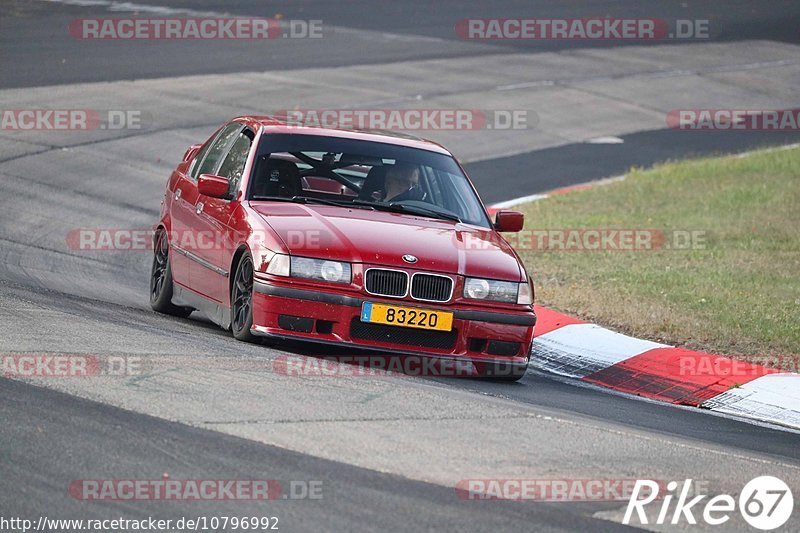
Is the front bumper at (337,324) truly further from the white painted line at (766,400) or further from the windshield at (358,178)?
the white painted line at (766,400)

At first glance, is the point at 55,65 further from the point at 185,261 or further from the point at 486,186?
the point at 185,261

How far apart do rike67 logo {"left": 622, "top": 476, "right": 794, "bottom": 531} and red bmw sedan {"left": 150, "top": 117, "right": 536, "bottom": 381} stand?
8.85 feet

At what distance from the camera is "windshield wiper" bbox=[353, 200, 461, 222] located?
30.6 feet

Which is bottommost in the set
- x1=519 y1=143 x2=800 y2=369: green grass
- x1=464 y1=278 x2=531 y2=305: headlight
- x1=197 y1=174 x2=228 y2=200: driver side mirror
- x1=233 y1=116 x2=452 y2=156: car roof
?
x1=519 y1=143 x2=800 y2=369: green grass

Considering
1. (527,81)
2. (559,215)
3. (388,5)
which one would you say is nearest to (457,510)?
(559,215)

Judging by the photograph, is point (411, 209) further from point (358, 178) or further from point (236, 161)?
point (236, 161)

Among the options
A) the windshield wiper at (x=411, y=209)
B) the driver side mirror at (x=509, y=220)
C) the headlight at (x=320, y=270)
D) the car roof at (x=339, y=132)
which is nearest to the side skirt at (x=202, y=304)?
the headlight at (x=320, y=270)

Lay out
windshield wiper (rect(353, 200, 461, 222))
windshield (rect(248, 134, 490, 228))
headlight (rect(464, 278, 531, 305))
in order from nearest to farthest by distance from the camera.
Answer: headlight (rect(464, 278, 531, 305)), windshield wiper (rect(353, 200, 461, 222)), windshield (rect(248, 134, 490, 228))

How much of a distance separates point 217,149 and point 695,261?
5.38 m

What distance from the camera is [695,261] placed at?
13633 mm

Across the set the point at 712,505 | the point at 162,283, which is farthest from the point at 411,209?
the point at 712,505

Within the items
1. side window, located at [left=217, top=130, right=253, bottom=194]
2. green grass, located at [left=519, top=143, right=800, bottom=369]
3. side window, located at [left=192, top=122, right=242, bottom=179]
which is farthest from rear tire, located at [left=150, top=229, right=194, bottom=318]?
green grass, located at [left=519, top=143, right=800, bottom=369]

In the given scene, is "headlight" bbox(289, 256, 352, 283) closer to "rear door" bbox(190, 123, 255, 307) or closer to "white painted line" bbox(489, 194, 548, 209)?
"rear door" bbox(190, 123, 255, 307)

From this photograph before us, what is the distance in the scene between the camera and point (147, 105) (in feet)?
70.6
